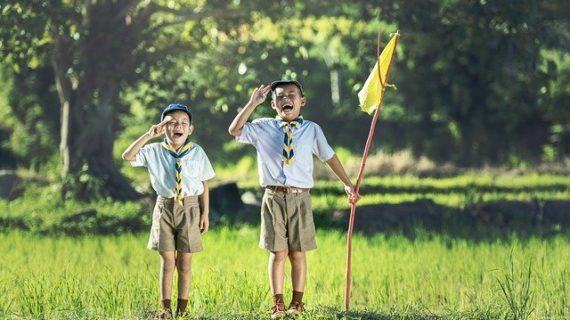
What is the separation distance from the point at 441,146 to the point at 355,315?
24.2m

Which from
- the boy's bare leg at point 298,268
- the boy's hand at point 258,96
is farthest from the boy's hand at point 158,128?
the boy's bare leg at point 298,268

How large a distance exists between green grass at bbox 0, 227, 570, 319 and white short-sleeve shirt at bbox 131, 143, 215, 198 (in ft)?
2.93

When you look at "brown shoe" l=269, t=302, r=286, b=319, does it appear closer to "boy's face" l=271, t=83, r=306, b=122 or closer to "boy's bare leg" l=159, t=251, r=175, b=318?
"boy's bare leg" l=159, t=251, r=175, b=318

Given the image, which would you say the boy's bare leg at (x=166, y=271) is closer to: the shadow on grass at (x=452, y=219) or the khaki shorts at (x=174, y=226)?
the khaki shorts at (x=174, y=226)

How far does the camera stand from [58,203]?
63.4 ft

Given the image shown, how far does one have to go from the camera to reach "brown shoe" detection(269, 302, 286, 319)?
25.0 ft

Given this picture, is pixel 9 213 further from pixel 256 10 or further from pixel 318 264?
pixel 318 264

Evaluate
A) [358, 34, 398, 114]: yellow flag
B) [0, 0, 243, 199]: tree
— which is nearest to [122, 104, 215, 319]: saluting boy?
[358, 34, 398, 114]: yellow flag

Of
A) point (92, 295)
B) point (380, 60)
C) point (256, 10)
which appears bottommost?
point (92, 295)

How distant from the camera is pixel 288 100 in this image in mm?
7641

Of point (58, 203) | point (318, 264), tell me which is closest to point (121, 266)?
point (318, 264)

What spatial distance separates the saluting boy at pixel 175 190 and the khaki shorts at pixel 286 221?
43 centimetres

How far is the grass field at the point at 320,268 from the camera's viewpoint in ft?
27.9

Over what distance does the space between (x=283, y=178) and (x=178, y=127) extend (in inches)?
27.7
